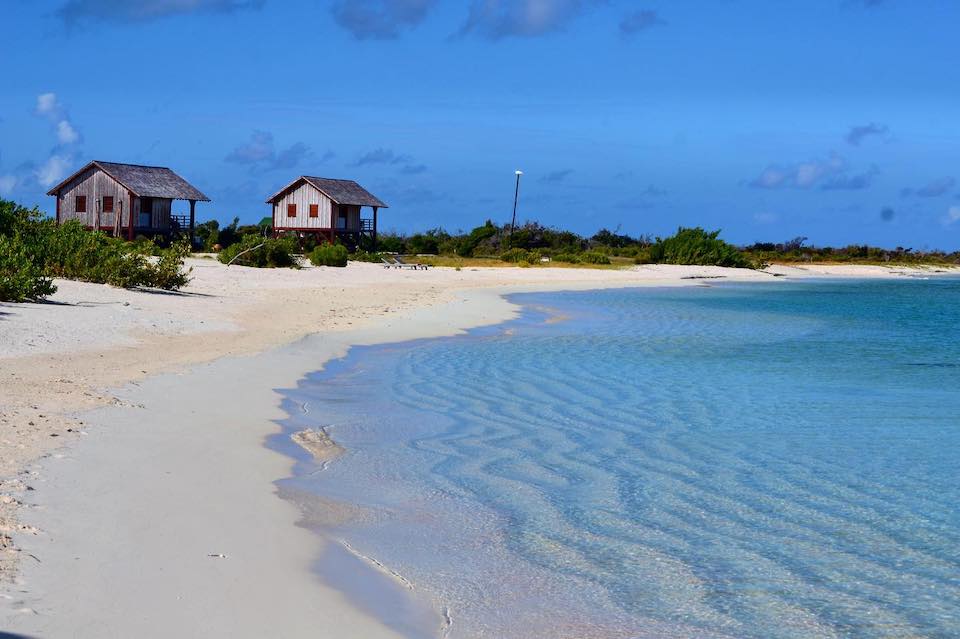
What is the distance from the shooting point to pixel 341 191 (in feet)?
182

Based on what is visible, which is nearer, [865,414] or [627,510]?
[627,510]

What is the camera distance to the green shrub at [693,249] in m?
65.0

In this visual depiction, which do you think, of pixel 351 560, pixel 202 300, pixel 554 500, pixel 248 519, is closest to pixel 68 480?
pixel 248 519

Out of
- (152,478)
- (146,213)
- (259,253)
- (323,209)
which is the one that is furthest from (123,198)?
(152,478)

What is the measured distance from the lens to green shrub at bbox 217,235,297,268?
36.8 metres

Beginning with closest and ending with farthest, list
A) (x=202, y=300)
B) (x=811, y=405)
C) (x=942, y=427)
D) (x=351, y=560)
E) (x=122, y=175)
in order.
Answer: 1. (x=351, y=560)
2. (x=942, y=427)
3. (x=811, y=405)
4. (x=202, y=300)
5. (x=122, y=175)

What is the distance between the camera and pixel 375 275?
1516 inches

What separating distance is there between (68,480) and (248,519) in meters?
1.21

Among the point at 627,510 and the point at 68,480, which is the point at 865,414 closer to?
the point at 627,510

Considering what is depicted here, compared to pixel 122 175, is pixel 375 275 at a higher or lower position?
lower

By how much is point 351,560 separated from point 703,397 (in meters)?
8.10

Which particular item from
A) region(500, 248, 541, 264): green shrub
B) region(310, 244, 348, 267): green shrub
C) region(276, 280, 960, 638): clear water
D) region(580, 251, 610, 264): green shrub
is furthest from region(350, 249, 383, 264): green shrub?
region(276, 280, 960, 638): clear water

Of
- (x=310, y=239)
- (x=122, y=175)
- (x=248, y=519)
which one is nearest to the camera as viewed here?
(x=248, y=519)

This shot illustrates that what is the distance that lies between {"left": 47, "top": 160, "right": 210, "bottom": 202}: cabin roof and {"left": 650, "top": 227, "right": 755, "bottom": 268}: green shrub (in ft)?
92.1
